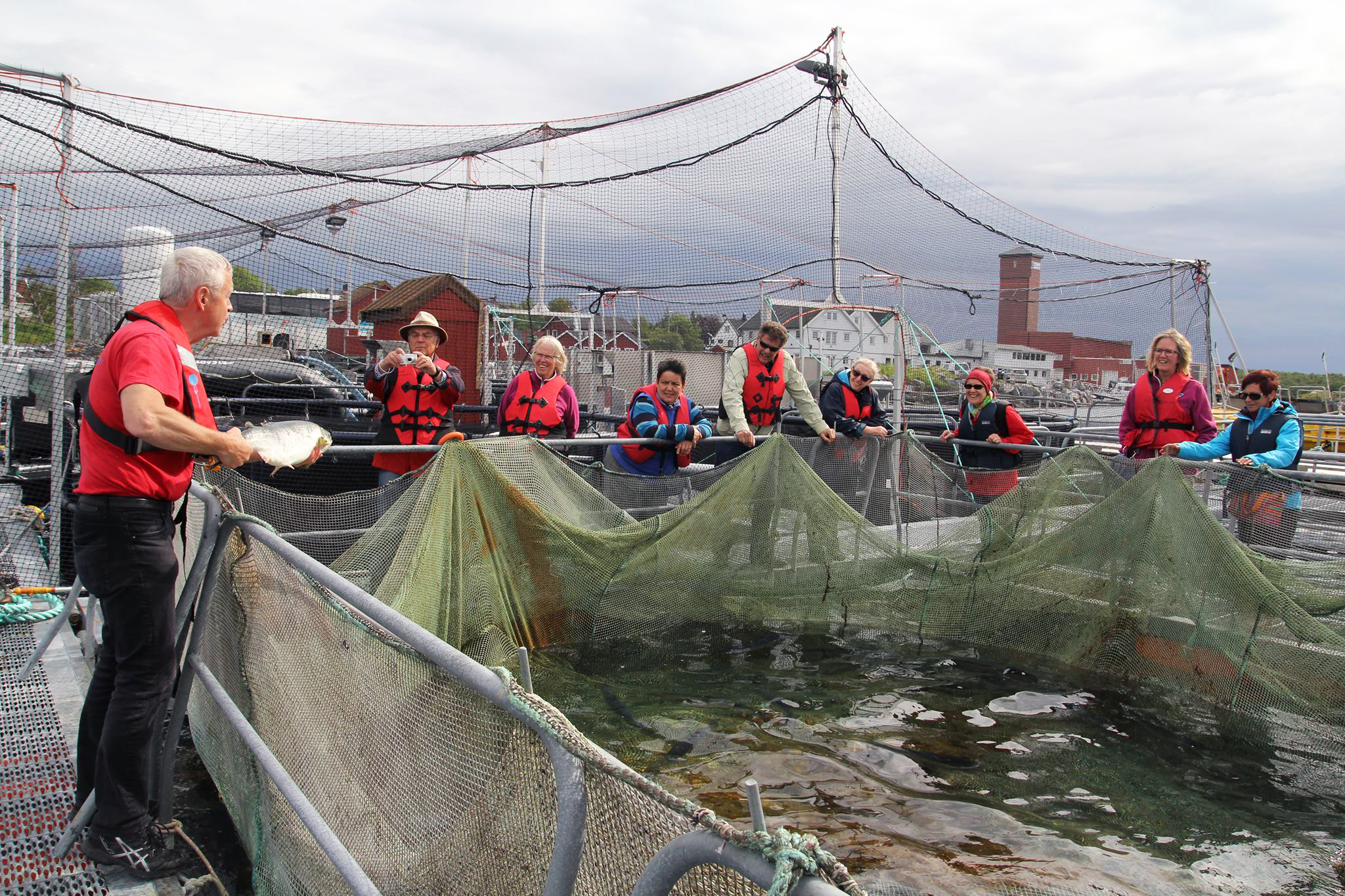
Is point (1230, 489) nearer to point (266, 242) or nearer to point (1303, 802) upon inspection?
point (1303, 802)

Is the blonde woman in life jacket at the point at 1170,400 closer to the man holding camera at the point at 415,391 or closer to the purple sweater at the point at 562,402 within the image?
the purple sweater at the point at 562,402

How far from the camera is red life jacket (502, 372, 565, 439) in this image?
22.7ft

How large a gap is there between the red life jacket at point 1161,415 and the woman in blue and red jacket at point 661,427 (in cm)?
333

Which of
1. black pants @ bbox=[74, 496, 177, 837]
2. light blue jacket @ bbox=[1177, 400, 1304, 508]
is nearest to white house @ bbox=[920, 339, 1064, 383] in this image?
light blue jacket @ bbox=[1177, 400, 1304, 508]

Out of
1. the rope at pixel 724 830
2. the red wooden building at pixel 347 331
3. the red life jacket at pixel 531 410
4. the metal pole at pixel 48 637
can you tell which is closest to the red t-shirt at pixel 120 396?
the metal pole at pixel 48 637

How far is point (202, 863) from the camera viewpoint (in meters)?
2.99

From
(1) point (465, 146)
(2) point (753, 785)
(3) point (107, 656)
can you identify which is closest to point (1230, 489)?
(2) point (753, 785)

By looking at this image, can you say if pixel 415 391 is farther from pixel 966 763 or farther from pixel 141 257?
pixel 966 763

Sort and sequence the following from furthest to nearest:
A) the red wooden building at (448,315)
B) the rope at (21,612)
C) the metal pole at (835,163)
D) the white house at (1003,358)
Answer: the white house at (1003,358)
the red wooden building at (448,315)
the metal pole at (835,163)
the rope at (21,612)

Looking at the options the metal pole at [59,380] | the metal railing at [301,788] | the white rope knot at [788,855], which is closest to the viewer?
the white rope knot at [788,855]

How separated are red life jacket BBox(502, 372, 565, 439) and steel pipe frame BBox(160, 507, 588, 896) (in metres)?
4.03

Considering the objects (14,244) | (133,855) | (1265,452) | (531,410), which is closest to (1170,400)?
(1265,452)

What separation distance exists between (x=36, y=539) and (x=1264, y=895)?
8.31m

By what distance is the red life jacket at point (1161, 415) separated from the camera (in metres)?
6.82
